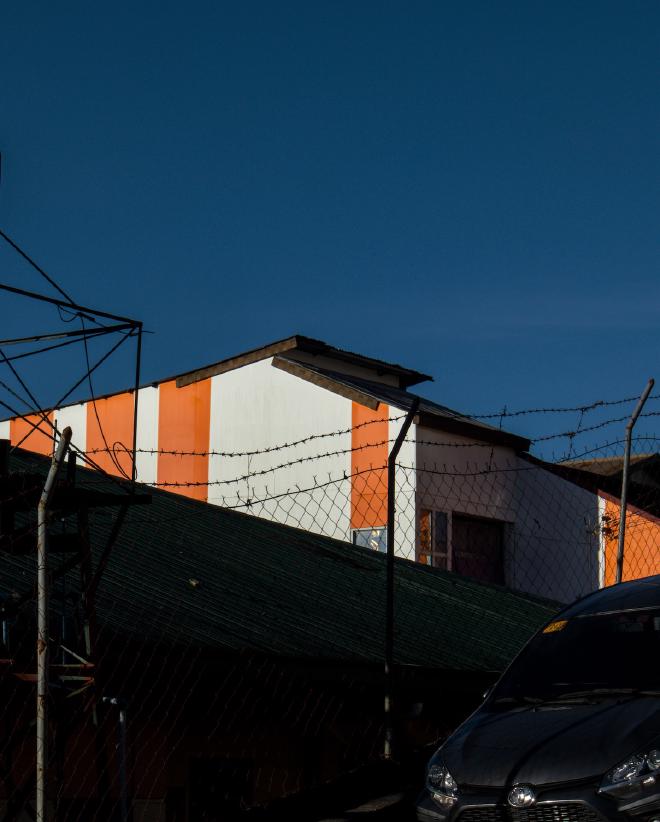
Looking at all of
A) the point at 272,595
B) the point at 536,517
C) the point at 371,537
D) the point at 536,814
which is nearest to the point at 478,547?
the point at 536,517

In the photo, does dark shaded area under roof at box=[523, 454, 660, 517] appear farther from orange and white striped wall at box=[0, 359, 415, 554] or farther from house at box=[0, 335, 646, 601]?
orange and white striped wall at box=[0, 359, 415, 554]

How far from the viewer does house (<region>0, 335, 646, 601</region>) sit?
2452cm

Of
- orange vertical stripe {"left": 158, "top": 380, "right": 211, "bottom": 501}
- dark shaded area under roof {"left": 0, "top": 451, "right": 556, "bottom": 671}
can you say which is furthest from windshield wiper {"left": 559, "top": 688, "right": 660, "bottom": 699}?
orange vertical stripe {"left": 158, "top": 380, "right": 211, "bottom": 501}

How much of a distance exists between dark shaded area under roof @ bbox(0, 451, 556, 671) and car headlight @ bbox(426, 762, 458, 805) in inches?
151

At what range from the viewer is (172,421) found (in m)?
28.6

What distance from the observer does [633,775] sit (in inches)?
232

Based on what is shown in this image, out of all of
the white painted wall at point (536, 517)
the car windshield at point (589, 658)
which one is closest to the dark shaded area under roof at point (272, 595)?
the car windshield at point (589, 658)

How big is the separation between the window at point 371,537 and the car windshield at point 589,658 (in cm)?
1619

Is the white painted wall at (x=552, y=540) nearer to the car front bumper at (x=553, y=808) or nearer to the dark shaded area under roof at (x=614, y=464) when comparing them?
the dark shaded area under roof at (x=614, y=464)

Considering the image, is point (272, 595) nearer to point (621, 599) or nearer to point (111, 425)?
point (621, 599)

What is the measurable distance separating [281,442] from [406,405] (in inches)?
113

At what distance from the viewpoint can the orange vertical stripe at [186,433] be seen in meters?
27.9

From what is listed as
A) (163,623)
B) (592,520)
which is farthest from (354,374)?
(163,623)

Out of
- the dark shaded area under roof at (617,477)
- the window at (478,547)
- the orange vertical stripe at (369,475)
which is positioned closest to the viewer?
the orange vertical stripe at (369,475)
